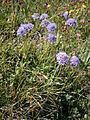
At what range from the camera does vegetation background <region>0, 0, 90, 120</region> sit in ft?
12.8

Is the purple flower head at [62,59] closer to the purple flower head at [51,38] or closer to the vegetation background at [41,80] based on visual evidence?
the vegetation background at [41,80]

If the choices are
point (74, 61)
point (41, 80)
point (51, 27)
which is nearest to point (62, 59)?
point (74, 61)

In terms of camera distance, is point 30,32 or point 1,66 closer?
point 1,66

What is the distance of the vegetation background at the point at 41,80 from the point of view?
153 inches

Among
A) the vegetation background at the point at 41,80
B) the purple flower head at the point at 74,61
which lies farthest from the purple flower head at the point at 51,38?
the purple flower head at the point at 74,61

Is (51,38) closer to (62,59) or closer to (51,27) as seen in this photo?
(51,27)

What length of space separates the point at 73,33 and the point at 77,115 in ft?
4.42

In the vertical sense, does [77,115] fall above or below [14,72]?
below

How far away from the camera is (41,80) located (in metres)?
4.00

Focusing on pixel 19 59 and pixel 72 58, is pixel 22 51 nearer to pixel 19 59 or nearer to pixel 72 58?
pixel 19 59

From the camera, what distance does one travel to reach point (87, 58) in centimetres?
468

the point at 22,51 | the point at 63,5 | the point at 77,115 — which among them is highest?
the point at 63,5

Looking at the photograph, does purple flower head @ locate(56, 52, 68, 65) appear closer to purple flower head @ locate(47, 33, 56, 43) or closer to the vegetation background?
the vegetation background

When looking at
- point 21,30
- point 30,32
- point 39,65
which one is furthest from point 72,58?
point 30,32
